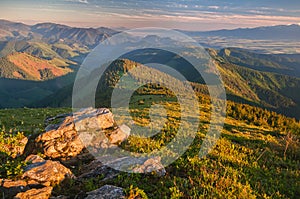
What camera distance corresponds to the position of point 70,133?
1648 centimetres

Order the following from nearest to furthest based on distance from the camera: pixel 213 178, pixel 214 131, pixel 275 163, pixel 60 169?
pixel 60 169, pixel 213 178, pixel 275 163, pixel 214 131

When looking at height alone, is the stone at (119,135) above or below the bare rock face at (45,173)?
below

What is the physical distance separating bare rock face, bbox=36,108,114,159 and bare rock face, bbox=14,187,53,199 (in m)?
4.92

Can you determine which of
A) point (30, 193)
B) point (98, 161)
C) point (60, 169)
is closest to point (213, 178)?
point (98, 161)

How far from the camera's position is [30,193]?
9.61 metres

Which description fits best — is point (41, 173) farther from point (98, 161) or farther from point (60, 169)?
point (98, 161)

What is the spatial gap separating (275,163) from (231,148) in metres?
3.13

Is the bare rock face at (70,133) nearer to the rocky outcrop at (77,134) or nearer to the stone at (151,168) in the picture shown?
the rocky outcrop at (77,134)

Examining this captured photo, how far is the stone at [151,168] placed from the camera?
12.6 meters

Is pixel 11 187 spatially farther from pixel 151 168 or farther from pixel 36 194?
pixel 151 168

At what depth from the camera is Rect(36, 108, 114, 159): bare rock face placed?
15148 mm

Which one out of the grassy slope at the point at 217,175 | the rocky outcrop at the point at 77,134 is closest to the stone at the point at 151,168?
the grassy slope at the point at 217,175

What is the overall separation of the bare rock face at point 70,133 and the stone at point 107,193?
213 inches

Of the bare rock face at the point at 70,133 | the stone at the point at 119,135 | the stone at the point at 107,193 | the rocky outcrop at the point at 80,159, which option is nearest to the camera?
the stone at the point at 107,193
